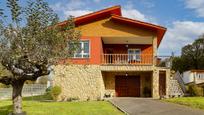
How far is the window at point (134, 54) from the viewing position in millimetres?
32719

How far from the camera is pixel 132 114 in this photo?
646 inches

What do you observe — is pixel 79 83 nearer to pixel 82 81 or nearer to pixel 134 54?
pixel 82 81

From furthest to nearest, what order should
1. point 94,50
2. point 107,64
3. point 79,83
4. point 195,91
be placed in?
point 107,64
point 94,50
point 195,91
point 79,83

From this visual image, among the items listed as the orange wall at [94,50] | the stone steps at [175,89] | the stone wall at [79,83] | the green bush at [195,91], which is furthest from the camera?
the stone steps at [175,89]

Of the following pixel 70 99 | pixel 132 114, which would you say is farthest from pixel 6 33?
pixel 70 99

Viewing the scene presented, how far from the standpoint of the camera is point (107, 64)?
2914 cm

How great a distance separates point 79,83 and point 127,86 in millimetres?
6146

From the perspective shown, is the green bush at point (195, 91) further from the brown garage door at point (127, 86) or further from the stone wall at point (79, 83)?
the stone wall at point (79, 83)

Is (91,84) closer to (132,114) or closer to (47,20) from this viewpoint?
(132,114)

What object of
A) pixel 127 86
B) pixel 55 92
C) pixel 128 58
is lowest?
pixel 55 92

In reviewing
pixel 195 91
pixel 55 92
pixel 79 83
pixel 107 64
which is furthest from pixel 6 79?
pixel 195 91

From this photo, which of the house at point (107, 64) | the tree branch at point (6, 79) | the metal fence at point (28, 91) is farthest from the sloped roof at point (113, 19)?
the metal fence at point (28, 91)

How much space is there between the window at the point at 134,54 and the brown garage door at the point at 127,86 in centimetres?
177

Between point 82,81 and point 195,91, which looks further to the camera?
point 195,91
